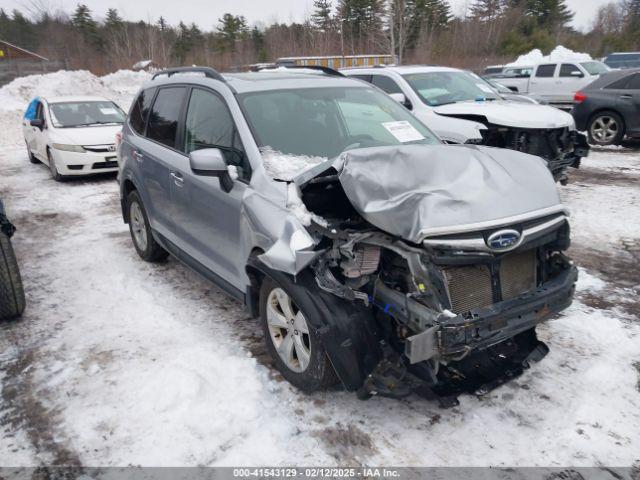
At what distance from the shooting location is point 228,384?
338cm

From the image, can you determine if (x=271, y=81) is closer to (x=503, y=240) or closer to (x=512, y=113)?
(x=503, y=240)

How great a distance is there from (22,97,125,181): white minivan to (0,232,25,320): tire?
19.9ft

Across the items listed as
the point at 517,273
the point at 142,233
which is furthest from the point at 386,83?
the point at 517,273

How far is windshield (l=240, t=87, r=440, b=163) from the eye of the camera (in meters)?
3.65

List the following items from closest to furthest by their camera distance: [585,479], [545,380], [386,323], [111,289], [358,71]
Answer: [585,479]
[386,323]
[545,380]
[111,289]
[358,71]

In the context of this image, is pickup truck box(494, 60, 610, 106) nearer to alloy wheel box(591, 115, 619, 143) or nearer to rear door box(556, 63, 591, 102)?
rear door box(556, 63, 591, 102)

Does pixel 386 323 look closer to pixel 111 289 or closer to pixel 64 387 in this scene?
Result: pixel 64 387

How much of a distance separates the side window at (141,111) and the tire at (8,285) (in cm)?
174

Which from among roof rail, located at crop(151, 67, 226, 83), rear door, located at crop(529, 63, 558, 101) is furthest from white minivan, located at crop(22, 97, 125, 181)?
rear door, located at crop(529, 63, 558, 101)

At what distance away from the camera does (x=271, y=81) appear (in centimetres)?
414

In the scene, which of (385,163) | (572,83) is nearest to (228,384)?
(385,163)

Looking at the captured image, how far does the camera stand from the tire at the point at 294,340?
295cm

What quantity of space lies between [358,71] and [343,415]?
7.55 m

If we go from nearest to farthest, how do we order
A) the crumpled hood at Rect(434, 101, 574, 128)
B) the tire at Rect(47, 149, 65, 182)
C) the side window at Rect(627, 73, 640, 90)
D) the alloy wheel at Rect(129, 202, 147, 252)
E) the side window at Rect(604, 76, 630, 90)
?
the alloy wheel at Rect(129, 202, 147, 252) < the crumpled hood at Rect(434, 101, 574, 128) < the tire at Rect(47, 149, 65, 182) < the side window at Rect(627, 73, 640, 90) < the side window at Rect(604, 76, 630, 90)
